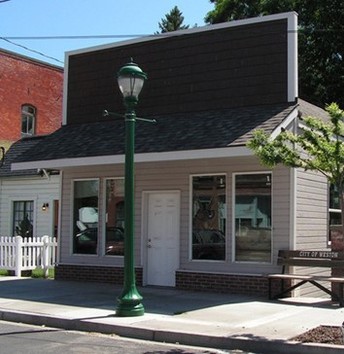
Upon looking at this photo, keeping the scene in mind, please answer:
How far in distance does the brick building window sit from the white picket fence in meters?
14.0

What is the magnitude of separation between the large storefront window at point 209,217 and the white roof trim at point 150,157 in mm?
1390

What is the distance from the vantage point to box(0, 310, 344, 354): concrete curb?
26.0 ft

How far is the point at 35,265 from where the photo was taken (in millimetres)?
17469

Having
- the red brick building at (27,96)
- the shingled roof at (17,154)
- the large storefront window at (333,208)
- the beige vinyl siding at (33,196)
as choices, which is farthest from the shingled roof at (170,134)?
the red brick building at (27,96)

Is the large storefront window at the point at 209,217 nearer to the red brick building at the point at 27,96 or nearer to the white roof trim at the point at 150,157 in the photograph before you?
the white roof trim at the point at 150,157

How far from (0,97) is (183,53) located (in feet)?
54.3

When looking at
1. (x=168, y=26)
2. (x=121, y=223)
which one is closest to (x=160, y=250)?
(x=121, y=223)

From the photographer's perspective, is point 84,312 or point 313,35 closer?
point 84,312

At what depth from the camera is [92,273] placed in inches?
599

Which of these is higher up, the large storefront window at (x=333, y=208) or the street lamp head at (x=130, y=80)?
the street lamp head at (x=130, y=80)

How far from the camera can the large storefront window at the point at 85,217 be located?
15.4m

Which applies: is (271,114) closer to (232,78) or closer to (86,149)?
(232,78)

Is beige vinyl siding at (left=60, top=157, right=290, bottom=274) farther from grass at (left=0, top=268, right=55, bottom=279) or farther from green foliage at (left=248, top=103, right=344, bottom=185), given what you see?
green foliage at (left=248, top=103, right=344, bottom=185)

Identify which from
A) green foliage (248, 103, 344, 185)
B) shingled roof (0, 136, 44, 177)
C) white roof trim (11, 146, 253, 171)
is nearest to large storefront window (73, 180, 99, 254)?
white roof trim (11, 146, 253, 171)
